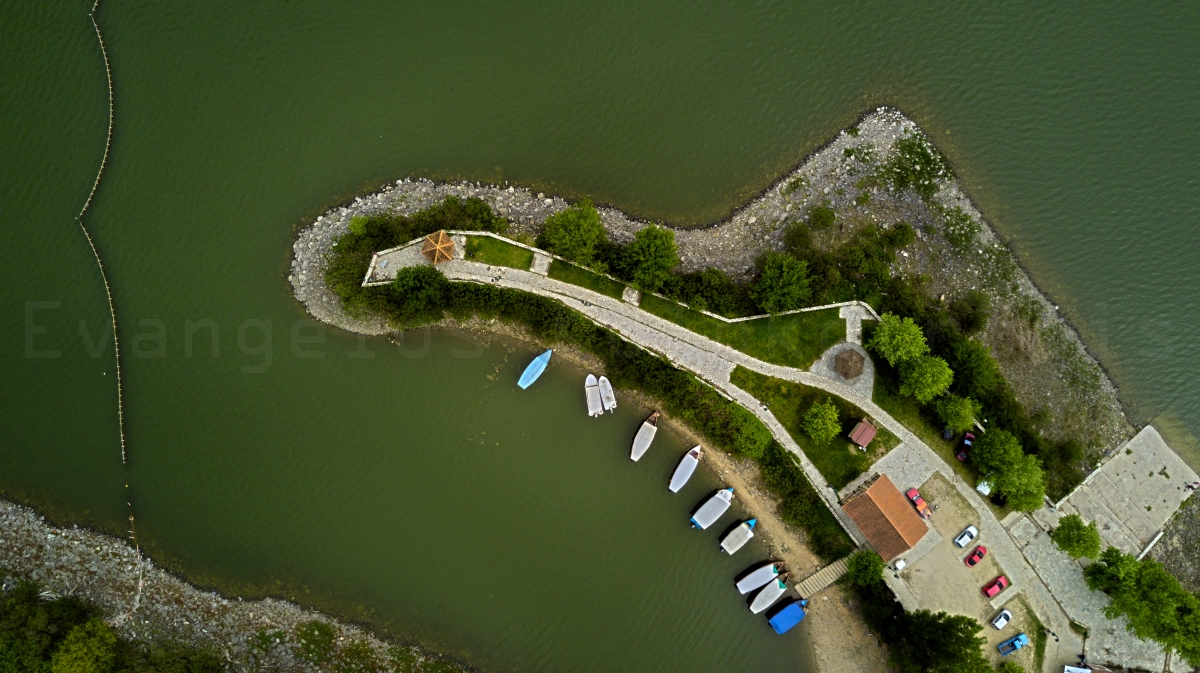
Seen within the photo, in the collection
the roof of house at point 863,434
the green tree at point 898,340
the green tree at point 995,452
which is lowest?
the green tree at point 995,452

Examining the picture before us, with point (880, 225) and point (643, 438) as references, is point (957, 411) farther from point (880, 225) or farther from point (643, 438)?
point (643, 438)

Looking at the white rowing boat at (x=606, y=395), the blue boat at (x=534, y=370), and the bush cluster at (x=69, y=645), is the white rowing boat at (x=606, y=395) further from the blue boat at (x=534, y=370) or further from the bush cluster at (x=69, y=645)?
the bush cluster at (x=69, y=645)

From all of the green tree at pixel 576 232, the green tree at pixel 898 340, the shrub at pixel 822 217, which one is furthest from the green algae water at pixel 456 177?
the green tree at pixel 898 340

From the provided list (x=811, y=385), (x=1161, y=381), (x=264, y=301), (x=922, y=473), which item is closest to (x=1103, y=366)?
(x=1161, y=381)

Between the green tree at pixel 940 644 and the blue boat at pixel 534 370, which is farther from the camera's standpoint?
the blue boat at pixel 534 370

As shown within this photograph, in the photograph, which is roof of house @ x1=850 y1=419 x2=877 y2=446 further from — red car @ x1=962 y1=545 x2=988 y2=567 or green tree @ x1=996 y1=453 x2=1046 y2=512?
red car @ x1=962 y1=545 x2=988 y2=567

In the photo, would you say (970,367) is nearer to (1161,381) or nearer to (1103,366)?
(1103,366)

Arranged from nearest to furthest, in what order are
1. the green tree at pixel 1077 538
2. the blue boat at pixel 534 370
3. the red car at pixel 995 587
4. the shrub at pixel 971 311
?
the green tree at pixel 1077 538 < the red car at pixel 995 587 < the blue boat at pixel 534 370 < the shrub at pixel 971 311

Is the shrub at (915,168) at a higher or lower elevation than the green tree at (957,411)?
higher
